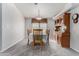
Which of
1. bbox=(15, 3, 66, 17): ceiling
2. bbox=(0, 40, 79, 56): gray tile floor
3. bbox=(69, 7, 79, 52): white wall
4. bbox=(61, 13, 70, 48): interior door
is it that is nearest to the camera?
bbox=(0, 40, 79, 56): gray tile floor

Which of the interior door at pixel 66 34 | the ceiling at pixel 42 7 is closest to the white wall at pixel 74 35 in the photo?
the interior door at pixel 66 34

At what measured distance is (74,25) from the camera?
604cm

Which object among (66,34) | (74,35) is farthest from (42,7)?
(74,35)

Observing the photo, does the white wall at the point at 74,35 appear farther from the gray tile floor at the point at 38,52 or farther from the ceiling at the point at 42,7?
the ceiling at the point at 42,7

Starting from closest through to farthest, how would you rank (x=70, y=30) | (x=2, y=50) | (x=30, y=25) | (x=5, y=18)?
A: (x=2, y=50), (x=5, y=18), (x=70, y=30), (x=30, y=25)

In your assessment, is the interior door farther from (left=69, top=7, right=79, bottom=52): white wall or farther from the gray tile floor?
the gray tile floor

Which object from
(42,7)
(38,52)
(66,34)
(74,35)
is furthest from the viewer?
(42,7)

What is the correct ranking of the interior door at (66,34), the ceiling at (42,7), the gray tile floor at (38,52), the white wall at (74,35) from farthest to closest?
the ceiling at (42,7)
the interior door at (66,34)
the white wall at (74,35)
the gray tile floor at (38,52)

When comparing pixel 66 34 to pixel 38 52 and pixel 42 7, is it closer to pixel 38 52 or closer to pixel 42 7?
pixel 38 52

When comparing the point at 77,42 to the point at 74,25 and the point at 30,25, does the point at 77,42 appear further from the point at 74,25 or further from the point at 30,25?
the point at 30,25

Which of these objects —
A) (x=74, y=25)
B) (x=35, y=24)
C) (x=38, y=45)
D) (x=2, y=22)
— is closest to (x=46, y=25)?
(x=35, y=24)

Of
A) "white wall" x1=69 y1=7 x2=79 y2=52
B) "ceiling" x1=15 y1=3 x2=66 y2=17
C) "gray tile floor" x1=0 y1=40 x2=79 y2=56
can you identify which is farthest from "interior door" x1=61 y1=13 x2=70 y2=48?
"gray tile floor" x1=0 y1=40 x2=79 y2=56

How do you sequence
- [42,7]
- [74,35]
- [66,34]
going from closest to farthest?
[74,35] < [66,34] < [42,7]

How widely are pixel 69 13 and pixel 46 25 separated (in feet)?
23.1
